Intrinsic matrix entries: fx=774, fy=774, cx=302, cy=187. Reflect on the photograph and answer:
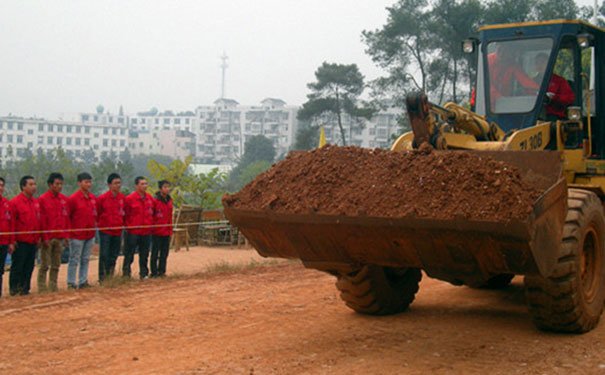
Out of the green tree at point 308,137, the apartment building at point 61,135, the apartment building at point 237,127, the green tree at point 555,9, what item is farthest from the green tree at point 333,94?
the apartment building at point 61,135

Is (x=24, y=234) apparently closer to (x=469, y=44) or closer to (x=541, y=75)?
(x=469, y=44)

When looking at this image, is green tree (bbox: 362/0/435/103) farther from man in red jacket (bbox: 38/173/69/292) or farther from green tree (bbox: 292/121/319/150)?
man in red jacket (bbox: 38/173/69/292)

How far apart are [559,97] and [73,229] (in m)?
7.13

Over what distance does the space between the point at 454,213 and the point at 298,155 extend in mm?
1835

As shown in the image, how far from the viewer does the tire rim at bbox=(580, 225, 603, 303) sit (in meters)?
7.45

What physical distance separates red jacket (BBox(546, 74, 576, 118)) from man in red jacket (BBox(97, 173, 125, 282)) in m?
6.59

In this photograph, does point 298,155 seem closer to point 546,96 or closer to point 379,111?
point 546,96

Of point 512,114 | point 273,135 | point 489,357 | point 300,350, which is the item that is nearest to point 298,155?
point 300,350

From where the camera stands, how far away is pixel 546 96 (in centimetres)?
894

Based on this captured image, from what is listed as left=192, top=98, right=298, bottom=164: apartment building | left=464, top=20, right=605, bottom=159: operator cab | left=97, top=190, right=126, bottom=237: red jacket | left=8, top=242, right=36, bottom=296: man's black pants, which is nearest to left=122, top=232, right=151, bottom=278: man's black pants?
left=97, top=190, right=126, bottom=237: red jacket

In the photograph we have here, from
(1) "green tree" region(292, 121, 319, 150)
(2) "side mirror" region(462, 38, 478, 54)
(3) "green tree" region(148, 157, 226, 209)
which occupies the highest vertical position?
(1) "green tree" region(292, 121, 319, 150)

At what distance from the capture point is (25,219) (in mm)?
11148

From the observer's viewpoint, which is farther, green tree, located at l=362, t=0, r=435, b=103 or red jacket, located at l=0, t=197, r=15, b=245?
green tree, located at l=362, t=0, r=435, b=103

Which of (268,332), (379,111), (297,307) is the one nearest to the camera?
(268,332)
